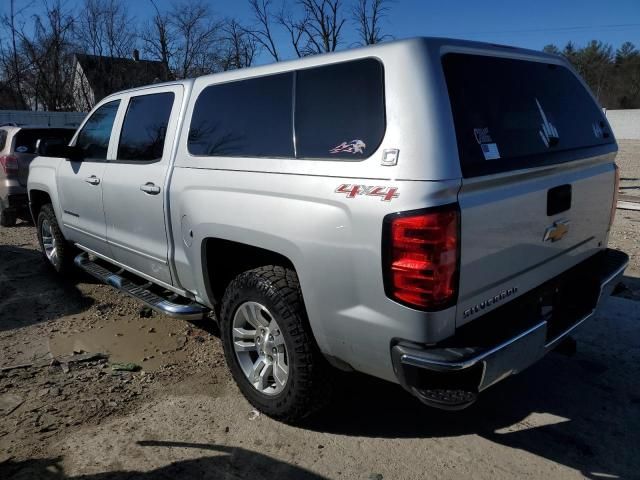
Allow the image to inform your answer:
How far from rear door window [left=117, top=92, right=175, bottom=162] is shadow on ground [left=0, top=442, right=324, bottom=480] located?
204 cm

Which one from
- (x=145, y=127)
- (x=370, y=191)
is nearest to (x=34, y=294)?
(x=145, y=127)

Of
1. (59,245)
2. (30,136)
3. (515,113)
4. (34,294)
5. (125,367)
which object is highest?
(30,136)

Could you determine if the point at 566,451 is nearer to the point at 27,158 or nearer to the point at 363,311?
the point at 363,311

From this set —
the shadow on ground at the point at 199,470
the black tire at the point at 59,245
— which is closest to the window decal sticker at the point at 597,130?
the shadow on ground at the point at 199,470

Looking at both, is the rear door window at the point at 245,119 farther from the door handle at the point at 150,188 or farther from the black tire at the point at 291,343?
the black tire at the point at 291,343

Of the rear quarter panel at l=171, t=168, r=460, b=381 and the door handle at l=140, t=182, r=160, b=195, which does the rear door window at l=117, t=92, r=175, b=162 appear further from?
the rear quarter panel at l=171, t=168, r=460, b=381

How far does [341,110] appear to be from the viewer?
8.46 feet

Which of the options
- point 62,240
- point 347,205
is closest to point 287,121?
point 347,205

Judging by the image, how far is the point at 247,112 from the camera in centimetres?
315

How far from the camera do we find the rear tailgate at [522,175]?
7.64 ft

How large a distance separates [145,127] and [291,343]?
2179 millimetres

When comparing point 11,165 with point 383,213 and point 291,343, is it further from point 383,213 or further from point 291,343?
point 383,213

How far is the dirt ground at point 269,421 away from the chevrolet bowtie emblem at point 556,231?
1.13 m

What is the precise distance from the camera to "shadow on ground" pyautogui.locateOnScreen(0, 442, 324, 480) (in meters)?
2.63
